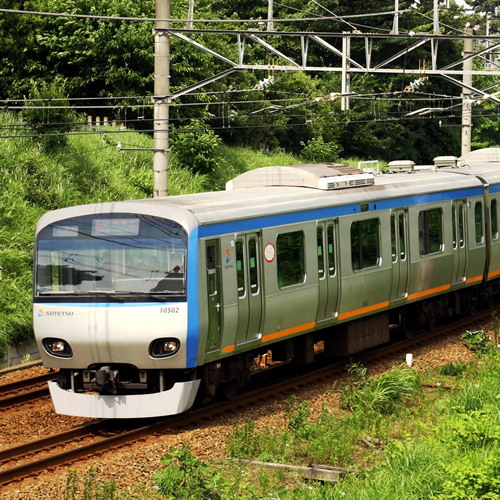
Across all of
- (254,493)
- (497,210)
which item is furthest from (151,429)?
(497,210)


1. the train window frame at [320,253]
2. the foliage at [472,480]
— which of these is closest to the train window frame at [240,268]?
the train window frame at [320,253]

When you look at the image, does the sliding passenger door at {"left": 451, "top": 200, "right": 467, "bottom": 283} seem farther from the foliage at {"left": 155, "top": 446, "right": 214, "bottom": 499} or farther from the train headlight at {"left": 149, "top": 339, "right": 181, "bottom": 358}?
the foliage at {"left": 155, "top": 446, "right": 214, "bottom": 499}

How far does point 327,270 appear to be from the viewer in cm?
1288

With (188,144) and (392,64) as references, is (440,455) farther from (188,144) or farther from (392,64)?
(392,64)

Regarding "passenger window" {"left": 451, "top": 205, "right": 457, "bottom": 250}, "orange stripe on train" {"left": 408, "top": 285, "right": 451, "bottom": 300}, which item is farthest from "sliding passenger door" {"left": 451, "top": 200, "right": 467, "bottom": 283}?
"orange stripe on train" {"left": 408, "top": 285, "right": 451, "bottom": 300}

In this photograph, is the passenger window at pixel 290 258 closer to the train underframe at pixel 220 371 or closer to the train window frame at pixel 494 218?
the train underframe at pixel 220 371

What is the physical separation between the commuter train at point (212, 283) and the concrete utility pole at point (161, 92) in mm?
1761

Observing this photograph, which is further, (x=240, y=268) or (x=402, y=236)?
(x=402, y=236)

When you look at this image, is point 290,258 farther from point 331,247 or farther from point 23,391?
point 23,391

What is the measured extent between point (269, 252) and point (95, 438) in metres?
3.28

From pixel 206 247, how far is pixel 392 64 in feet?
138

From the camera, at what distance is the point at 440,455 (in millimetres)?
7879

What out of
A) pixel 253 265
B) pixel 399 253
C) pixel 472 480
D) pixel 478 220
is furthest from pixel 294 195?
pixel 478 220

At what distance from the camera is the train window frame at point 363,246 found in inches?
534
